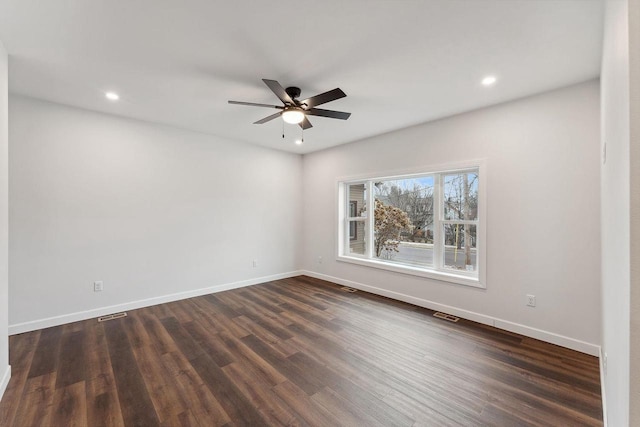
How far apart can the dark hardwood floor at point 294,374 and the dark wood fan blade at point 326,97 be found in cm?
241

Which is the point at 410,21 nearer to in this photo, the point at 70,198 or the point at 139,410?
the point at 139,410

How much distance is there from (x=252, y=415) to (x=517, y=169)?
138 inches

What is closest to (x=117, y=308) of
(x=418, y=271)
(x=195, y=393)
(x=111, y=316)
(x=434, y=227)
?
(x=111, y=316)

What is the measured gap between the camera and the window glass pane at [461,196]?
3.65 m

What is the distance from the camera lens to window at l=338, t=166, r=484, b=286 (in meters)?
3.69

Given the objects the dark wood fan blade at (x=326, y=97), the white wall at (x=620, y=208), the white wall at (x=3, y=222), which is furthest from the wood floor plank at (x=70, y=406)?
the dark wood fan blade at (x=326, y=97)

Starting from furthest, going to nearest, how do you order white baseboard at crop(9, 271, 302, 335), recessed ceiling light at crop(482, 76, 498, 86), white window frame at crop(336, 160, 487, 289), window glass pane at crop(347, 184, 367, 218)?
window glass pane at crop(347, 184, 367, 218) < white window frame at crop(336, 160, 487, 289) < white baseboard at crop(9, 271, 302, 335) < recessed ceiling light at crop(482, 76, 498, 86)

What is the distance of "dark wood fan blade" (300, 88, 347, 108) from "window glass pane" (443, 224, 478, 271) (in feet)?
8.26

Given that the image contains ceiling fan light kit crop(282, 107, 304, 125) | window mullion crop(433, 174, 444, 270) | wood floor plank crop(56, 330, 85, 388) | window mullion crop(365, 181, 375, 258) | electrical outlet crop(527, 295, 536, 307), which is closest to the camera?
wood floor plank crop(56, 330, 85, 388)

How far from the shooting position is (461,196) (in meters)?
3.79

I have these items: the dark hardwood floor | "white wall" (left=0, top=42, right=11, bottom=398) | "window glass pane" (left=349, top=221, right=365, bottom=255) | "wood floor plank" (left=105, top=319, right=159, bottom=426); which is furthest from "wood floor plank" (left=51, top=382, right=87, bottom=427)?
"window glass pane" (left=349, top=221, right=365, bottom=255)

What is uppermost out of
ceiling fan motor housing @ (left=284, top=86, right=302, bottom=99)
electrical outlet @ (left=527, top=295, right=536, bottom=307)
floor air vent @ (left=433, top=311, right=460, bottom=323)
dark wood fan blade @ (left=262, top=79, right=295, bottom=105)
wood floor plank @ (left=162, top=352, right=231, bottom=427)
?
ceiling fan motor housing @ (left=284, top=86, right=302, bottom=99)

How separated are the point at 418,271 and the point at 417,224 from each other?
76 cm

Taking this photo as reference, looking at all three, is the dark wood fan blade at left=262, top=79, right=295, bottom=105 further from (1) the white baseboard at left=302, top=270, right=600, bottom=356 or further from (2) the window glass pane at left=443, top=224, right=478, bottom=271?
(1) the white baseboard at left=302, top=270, right=600, bottom=356
